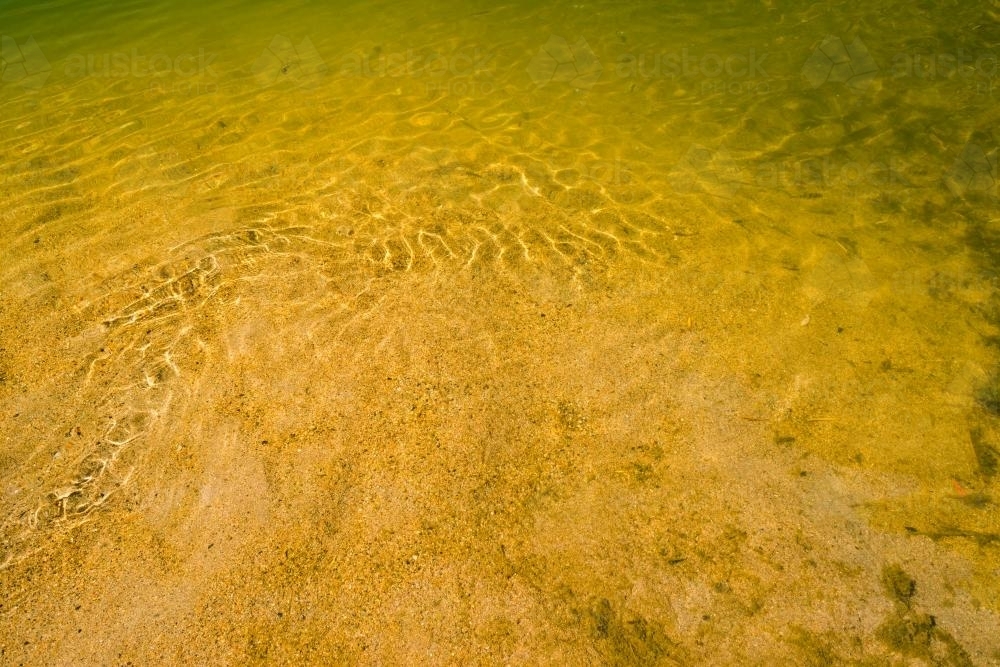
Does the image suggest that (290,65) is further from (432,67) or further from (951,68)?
(951,68)

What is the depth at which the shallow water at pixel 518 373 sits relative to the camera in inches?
94.1

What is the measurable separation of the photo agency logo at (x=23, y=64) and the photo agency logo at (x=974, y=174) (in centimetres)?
943

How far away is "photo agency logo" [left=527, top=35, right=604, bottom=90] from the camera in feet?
20.6

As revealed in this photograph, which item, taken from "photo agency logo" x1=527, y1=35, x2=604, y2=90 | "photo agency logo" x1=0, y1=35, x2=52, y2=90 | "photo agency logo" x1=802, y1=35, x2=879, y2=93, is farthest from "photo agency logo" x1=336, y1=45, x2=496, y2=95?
"photo agency logo" x1=0, y1=35, x2=52, y2=90

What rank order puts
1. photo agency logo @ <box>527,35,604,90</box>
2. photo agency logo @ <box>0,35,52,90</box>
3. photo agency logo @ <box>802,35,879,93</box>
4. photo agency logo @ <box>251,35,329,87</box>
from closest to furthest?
photo agency logo @ <box>802,35,879,93</box> < photo agency logo @ <box>527,35,604,90</box> < photo agency logo @ <box>251,35,329,87</box> < photo agency logo @ <box>0,35,52,90</box>

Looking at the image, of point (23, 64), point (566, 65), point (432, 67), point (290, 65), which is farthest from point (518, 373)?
point (23, 64)

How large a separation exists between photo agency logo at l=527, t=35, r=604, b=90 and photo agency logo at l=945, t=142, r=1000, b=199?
10.7ft

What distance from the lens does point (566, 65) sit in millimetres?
6551

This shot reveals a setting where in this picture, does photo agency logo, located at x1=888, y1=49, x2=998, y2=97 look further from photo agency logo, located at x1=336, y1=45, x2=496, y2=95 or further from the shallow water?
photo agency logo, located at x1=336, y1=45, x2=496, y2=95

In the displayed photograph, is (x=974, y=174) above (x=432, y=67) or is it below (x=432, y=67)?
below

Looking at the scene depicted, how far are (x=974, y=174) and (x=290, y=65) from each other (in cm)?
681

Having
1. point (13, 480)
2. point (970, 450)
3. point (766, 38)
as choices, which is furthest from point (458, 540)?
point (766, 38)

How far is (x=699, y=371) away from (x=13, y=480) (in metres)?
3.50

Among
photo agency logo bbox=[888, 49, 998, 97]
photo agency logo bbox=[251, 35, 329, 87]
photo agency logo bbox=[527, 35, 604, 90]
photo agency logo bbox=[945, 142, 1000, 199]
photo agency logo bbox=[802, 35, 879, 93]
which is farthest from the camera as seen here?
photo agency logo bbox=[251, 35, 329, 87]
